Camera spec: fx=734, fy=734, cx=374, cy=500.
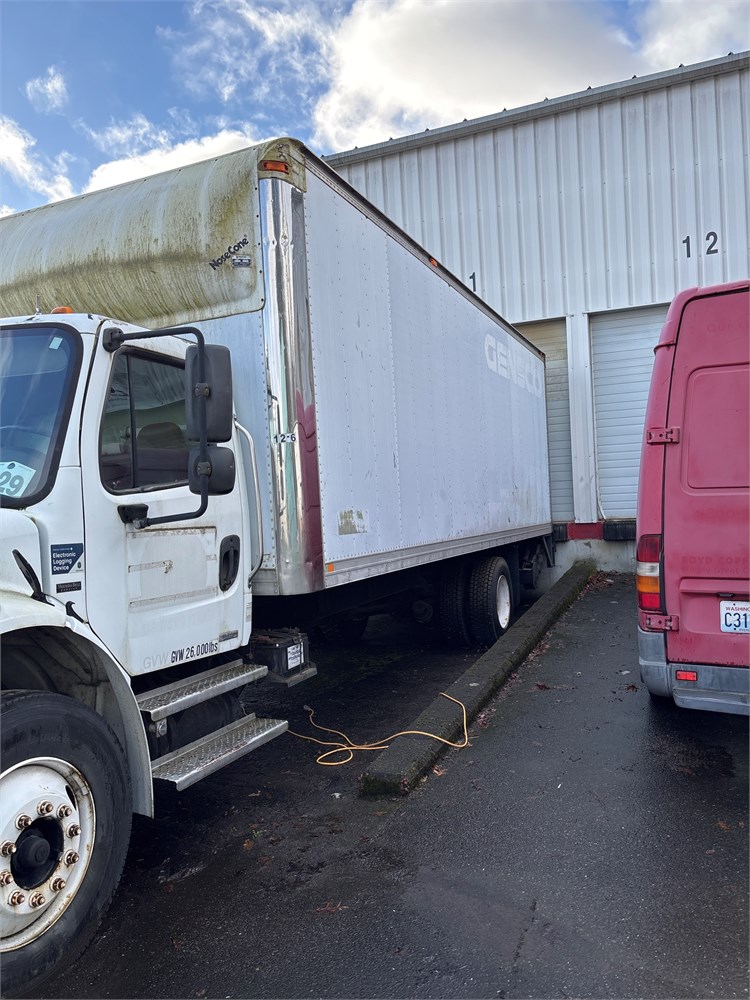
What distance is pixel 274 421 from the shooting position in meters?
4.00

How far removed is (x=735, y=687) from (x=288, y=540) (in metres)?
2.51

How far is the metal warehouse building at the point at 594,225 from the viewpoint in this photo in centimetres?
1117

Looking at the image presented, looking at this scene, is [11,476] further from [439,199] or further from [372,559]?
[439,199]

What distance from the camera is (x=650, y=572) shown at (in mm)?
4176

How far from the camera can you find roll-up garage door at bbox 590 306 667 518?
39.4ft

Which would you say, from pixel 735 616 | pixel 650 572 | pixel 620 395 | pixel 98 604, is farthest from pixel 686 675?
pixel 620 395

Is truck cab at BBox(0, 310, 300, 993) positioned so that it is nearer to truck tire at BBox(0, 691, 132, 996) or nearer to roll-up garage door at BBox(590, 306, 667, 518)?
truck tire at BBox(0, 691, 132, 996)

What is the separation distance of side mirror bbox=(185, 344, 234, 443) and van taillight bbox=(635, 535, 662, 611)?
2467 millimetres

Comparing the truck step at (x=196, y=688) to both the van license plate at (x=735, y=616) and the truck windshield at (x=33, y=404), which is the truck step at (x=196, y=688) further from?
the van license plate at (x=735, y=616)

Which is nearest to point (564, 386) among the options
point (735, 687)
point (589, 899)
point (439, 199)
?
point (439, 199)

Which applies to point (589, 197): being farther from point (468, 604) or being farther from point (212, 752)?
point (212, 752)

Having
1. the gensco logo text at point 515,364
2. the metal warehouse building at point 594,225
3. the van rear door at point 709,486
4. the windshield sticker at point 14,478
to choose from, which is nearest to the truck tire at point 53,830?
the windshield sticker at point 14,478

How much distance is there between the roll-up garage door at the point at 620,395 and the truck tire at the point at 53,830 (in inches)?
412

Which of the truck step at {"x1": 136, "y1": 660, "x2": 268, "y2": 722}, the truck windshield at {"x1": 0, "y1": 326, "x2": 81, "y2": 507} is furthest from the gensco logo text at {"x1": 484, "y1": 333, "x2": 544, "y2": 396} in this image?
the truck windshield at {"x1": 0, "y1": 326, "x2": 81, "y2": 507}
